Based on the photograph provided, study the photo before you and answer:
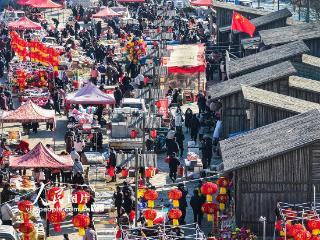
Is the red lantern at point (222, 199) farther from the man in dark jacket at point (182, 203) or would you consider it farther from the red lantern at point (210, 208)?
the man in dark jacket at point (182, 203)

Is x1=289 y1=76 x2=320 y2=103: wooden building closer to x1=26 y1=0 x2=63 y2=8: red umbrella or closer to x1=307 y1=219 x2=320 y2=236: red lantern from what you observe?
x1=307 y1=219 x2=320 y2=236: red lantern

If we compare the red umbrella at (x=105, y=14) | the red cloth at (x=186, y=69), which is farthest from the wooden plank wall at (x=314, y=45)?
the red umbrella at (x=105, y=14)

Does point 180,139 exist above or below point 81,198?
below

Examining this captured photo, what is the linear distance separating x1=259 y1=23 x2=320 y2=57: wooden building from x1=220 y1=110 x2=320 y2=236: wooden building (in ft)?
57.7

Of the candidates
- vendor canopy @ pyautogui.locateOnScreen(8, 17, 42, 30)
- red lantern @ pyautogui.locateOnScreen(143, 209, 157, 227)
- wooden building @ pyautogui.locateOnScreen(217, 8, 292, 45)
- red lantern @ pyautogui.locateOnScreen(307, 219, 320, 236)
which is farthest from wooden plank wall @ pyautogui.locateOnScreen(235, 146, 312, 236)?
vendor canopy @ pyautogui.locateOnScreen(8, 17, 42, 30)

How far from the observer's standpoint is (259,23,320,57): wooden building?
49.0m

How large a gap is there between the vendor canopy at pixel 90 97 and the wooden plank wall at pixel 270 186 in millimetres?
12887

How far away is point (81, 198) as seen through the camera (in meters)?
31.6

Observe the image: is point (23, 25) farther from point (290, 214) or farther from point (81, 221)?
point (290, 214)

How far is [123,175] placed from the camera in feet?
121

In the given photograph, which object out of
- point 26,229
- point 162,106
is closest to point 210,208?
point 26,229

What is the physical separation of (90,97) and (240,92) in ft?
21.4

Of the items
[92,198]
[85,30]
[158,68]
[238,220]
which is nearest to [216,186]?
[238,220]

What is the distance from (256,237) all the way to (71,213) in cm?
612
